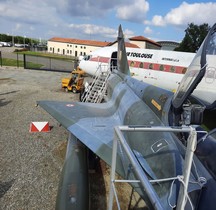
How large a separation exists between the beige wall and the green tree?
49466 mm

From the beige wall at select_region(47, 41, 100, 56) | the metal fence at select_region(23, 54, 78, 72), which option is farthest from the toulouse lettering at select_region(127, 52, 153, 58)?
the beige wall at select_region(47, 41, 100, 56)

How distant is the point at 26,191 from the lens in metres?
4.79

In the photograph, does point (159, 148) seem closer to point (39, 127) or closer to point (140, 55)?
point (39, 127)

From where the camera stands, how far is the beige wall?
92250 millimetres

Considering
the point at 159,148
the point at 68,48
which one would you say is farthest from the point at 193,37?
the point at 68,48

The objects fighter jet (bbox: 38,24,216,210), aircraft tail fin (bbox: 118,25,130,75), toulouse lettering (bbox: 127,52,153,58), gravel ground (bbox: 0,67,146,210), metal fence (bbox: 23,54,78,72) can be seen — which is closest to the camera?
fighter jet (bbox: 38,24,216,210)

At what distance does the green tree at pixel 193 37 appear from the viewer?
146 feet

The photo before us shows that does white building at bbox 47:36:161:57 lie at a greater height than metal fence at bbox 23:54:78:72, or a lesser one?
greater

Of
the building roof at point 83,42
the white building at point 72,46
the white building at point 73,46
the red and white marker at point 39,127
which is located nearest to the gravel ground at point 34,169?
the red and white marker at point 39,127

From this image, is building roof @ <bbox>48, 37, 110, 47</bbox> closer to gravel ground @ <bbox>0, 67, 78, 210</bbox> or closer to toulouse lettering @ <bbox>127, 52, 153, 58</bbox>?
toulouse lettering @ <bbox>127, 52, 153, 58</bbox>

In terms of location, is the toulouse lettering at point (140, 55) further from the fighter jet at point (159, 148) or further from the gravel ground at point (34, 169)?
the fighter jet at point (159, 148)

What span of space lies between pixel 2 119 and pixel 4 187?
188 inches

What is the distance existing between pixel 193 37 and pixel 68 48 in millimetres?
64050

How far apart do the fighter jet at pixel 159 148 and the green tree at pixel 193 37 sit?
42566mm
